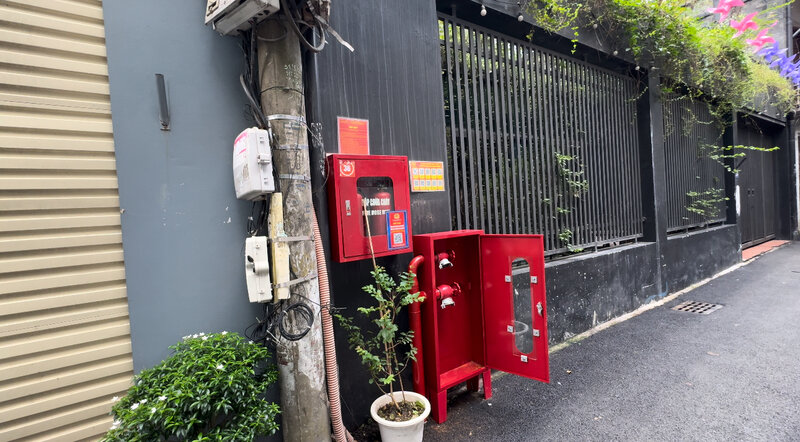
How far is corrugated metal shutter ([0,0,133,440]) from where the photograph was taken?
77.7 inches

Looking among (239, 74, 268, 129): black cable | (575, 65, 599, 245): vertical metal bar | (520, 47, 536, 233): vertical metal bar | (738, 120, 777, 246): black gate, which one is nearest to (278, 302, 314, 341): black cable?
(239, 74, 268, 129): black cable

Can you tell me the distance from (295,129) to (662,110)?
22.3 feet

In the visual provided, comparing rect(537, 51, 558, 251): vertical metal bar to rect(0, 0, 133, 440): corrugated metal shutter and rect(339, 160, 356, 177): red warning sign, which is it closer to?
rect(339, 160, 356, 177): red warning sign

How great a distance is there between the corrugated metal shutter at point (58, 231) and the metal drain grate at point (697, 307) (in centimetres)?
684

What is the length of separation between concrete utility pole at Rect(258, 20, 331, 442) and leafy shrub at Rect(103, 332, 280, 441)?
202 mm

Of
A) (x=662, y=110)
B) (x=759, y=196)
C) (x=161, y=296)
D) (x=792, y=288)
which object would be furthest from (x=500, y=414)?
(x=759, y=196)

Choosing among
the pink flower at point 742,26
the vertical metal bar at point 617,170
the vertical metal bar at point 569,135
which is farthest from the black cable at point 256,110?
the pink flower at point 742,26

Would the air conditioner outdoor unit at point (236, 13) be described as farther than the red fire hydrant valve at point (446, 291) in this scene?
No

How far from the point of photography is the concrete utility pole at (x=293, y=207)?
2232 mm

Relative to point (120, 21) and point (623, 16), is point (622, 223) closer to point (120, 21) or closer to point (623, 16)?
point (623, 16)

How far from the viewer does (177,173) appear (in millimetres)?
2342

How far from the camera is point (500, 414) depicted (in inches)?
123

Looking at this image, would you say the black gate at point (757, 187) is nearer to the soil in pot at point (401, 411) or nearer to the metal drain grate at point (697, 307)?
the metal drain grate at point (697, 307)

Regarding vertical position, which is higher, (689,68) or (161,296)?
(689,68)
